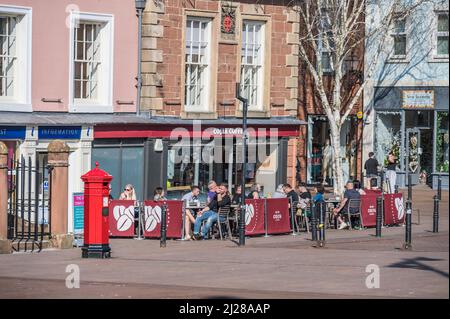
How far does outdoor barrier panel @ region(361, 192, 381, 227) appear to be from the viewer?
111 ft

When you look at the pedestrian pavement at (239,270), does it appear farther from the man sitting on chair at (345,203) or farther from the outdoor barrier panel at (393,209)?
the outdoor barrier panel at (393,209)

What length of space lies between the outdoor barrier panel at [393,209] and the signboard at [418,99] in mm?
8326

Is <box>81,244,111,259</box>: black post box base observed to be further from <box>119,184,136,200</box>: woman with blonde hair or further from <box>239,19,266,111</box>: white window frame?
<box>239,19,266,111</box>: white window frame

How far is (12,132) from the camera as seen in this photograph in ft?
101

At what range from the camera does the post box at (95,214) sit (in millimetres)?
23547

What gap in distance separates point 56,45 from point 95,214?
10.1 meters

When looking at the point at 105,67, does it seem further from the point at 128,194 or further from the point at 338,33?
the point at 338,33

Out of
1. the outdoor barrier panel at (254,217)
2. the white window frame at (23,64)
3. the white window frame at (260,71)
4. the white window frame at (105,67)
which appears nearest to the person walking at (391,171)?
the white window frame at (260,71)

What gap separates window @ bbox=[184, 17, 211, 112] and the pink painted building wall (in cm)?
252

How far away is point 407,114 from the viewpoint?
45188 mm

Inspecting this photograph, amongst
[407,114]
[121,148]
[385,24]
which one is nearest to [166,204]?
[121,148]

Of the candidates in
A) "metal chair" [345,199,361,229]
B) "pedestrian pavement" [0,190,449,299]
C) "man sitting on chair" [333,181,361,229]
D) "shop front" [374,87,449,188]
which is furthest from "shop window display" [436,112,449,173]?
"pedestrian pavement" [0,190,449,299]

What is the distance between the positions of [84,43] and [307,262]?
1304cm
